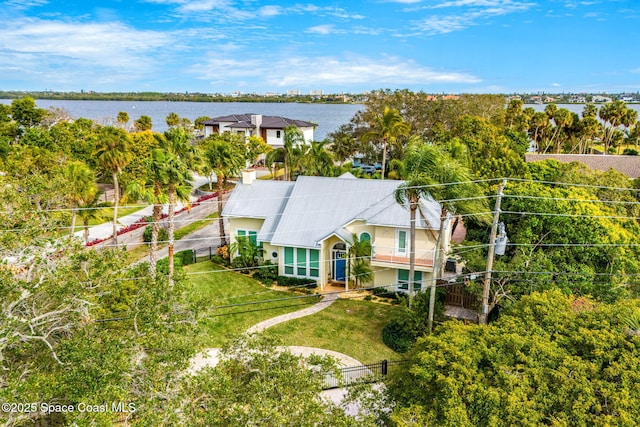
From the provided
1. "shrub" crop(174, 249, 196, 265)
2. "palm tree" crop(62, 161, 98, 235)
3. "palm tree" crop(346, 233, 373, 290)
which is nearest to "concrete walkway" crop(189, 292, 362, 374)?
"palm tree" crop(346, 233, 373, 290)

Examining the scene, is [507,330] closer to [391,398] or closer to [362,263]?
[391,398]

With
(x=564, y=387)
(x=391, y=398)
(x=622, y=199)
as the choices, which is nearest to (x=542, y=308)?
(x=564, y=387)

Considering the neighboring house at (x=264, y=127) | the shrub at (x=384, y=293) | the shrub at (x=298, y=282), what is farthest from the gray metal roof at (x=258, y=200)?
the neighboring house at (x=264, y=127)

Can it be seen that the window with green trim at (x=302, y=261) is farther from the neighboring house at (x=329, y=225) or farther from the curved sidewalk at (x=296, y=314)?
the curved sidewalk at (x=296, y=314)

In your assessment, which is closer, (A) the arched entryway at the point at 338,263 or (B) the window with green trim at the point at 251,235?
(A) the arched entryway at the point at 338,263

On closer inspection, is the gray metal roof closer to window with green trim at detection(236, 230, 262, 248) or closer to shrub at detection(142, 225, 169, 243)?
window with green trim at detection(236, 230, 262, 248)
